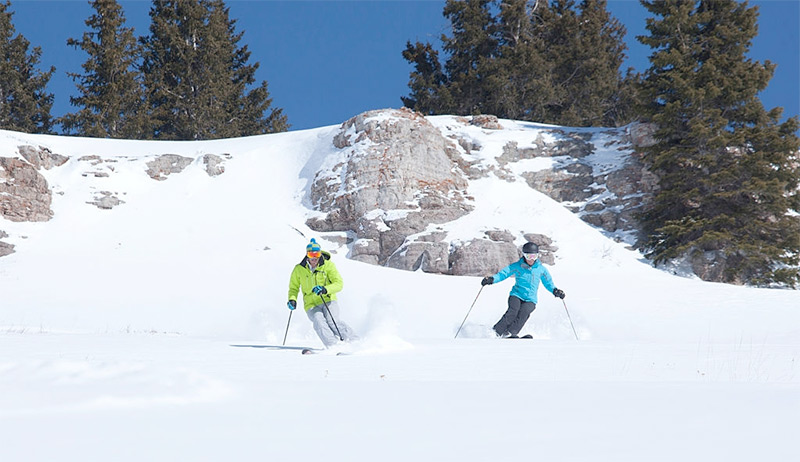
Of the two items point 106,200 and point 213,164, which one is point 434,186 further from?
point 106,200

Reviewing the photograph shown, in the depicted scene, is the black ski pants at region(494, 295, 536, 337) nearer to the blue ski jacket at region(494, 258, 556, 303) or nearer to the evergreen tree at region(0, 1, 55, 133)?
the blue ski jacket at region(494, 258, 556, 303)

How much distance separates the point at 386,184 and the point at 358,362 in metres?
17.6

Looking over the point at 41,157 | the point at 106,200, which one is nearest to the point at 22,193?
the point at 106,200

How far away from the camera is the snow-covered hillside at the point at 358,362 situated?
3207mm

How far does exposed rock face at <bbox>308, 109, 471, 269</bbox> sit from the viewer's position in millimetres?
22375

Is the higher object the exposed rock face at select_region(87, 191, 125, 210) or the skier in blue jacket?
the exposed rock face at select_region(87, 191, 125, 210)

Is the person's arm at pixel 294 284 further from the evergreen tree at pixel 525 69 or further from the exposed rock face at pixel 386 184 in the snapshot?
the evergreen tree at pixel 525 69

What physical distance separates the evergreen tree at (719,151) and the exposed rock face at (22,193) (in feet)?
67.7

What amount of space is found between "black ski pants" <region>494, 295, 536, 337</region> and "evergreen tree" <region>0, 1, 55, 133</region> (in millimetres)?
35487

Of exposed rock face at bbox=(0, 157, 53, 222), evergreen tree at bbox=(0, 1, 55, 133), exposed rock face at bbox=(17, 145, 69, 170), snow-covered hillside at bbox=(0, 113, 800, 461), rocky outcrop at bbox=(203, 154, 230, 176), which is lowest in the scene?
snow-covered hillside at bbox=(0, 113, 800, 461)

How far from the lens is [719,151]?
22.7 meters

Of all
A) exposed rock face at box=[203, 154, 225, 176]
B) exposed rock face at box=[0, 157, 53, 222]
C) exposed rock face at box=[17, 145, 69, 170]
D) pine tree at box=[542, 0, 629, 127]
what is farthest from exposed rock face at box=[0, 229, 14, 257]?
pine tree at box=[542, 0, 629, 127]

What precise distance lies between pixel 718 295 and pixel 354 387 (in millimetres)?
13859

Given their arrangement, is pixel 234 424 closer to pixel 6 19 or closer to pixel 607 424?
pixel 607 424
